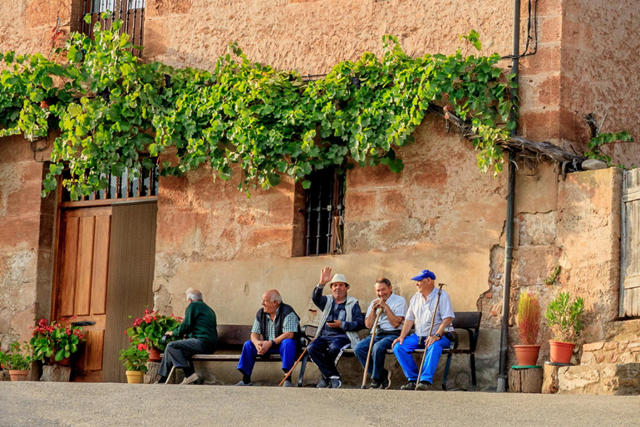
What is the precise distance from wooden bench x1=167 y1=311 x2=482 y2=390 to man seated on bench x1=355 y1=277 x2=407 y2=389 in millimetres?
121

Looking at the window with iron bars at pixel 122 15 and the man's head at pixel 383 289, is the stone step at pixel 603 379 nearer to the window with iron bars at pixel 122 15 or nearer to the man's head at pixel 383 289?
the man's head at pixel 383 289

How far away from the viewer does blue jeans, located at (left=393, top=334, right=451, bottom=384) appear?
1106 centimetres

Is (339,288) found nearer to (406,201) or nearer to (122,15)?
(406,201)

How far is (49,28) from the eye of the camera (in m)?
14.7

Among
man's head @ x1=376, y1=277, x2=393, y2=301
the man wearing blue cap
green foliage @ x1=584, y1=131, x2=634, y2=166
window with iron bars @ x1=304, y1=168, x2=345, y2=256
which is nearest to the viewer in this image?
the man wearing blue cap

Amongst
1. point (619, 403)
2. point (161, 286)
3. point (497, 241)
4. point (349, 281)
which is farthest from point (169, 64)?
point (619, 403)

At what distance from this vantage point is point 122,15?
14.6m

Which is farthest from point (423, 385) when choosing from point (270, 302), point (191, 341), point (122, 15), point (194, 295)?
point (122, 15)

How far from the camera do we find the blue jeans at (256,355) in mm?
11898

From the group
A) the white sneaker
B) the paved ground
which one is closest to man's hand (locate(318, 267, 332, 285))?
the white sneaker

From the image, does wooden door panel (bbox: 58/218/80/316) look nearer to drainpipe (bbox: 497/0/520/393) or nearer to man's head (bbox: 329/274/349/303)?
man's head (bbox: 329/274/349/303)

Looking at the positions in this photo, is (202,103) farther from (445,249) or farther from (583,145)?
(583,145)

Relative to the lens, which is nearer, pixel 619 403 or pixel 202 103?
pixel 619 403

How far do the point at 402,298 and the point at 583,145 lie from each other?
2.45 metres
